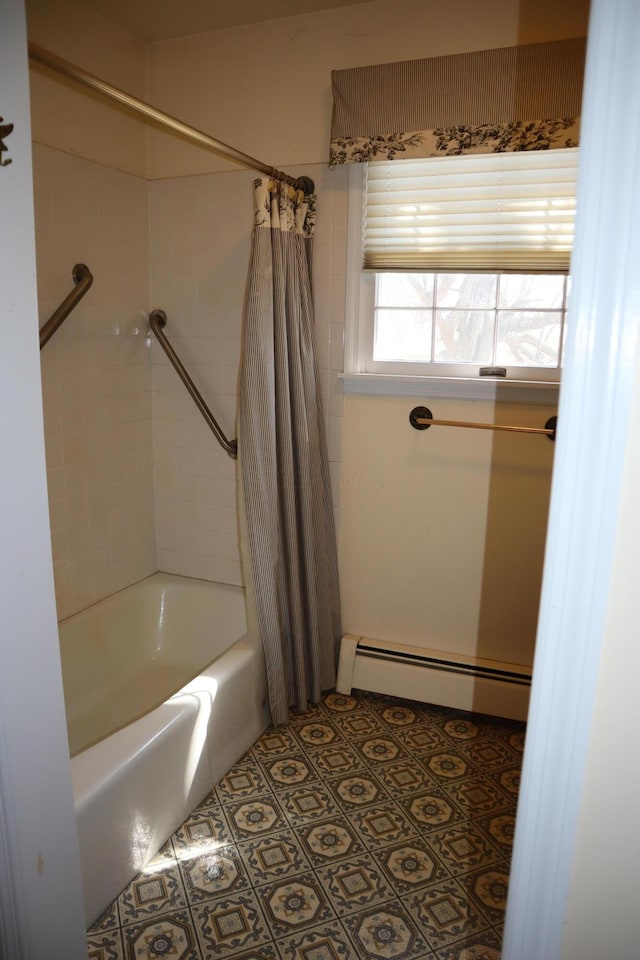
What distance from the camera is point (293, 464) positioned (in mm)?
2180

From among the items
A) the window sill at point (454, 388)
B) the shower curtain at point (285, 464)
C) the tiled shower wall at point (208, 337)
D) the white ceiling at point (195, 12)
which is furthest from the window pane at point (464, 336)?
the white ceiling at point (195, 12)

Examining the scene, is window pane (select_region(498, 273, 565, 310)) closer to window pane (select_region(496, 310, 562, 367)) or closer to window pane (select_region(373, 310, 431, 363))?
window pane (select_region(496, 310, 562, 367))

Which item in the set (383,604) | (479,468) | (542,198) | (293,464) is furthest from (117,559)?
(542,198)

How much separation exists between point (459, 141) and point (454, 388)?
75cm

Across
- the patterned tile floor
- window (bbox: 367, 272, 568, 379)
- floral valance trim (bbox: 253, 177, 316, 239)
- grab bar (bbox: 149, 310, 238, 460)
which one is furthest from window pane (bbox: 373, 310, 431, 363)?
the patterned tile floor

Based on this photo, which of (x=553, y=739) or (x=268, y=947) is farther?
(x=268, y=947)

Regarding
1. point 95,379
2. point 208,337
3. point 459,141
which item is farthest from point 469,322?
point 95,379

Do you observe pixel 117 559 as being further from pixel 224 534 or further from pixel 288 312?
pixel 288 312

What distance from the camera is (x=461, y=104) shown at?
78.1 inches

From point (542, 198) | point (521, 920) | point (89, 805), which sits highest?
point (542, 198)

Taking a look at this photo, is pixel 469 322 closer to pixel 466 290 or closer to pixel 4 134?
pixel 466 290

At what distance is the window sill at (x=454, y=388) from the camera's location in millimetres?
2068

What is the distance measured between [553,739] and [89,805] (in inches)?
45.4

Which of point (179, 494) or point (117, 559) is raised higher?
point (179, 494)
